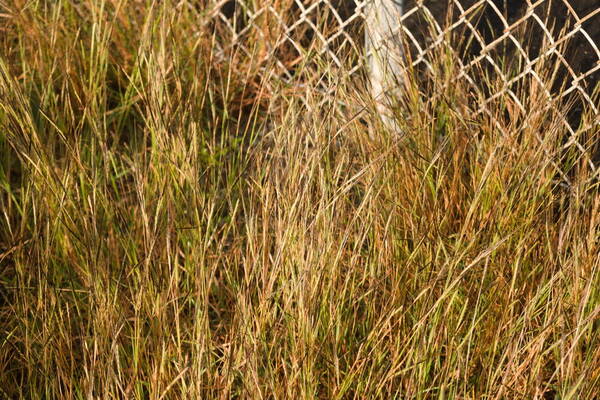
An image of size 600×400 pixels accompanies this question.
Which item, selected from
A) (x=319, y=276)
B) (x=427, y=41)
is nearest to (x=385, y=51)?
(x=427, y=41)

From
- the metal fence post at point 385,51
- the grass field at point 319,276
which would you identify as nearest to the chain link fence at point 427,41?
the metal fence post at point 385,51

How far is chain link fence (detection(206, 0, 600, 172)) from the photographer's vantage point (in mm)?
2797

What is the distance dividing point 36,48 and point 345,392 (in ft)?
6.71

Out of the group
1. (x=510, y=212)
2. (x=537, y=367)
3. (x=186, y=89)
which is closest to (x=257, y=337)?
(x=537, y=367)

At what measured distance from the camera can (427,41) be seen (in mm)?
3449

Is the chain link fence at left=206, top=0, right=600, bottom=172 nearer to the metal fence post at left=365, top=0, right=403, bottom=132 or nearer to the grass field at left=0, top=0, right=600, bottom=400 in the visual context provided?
the metal fence post at left=365, top=0, right=403, bottom=132

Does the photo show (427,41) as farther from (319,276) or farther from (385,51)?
(319,276)

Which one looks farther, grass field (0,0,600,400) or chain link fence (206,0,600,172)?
chain link fence (206,0,600,172)

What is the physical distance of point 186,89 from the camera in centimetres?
343

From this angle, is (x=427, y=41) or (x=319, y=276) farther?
(x=427, y=41)

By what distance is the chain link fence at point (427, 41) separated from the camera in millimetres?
2797

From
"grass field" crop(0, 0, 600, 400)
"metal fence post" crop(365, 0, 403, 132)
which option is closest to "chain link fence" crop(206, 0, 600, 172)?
"metal fence post" crop(365, 0, 403, 132)

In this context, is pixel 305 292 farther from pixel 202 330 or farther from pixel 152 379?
pixel 152 379

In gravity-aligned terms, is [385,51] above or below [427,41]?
above
